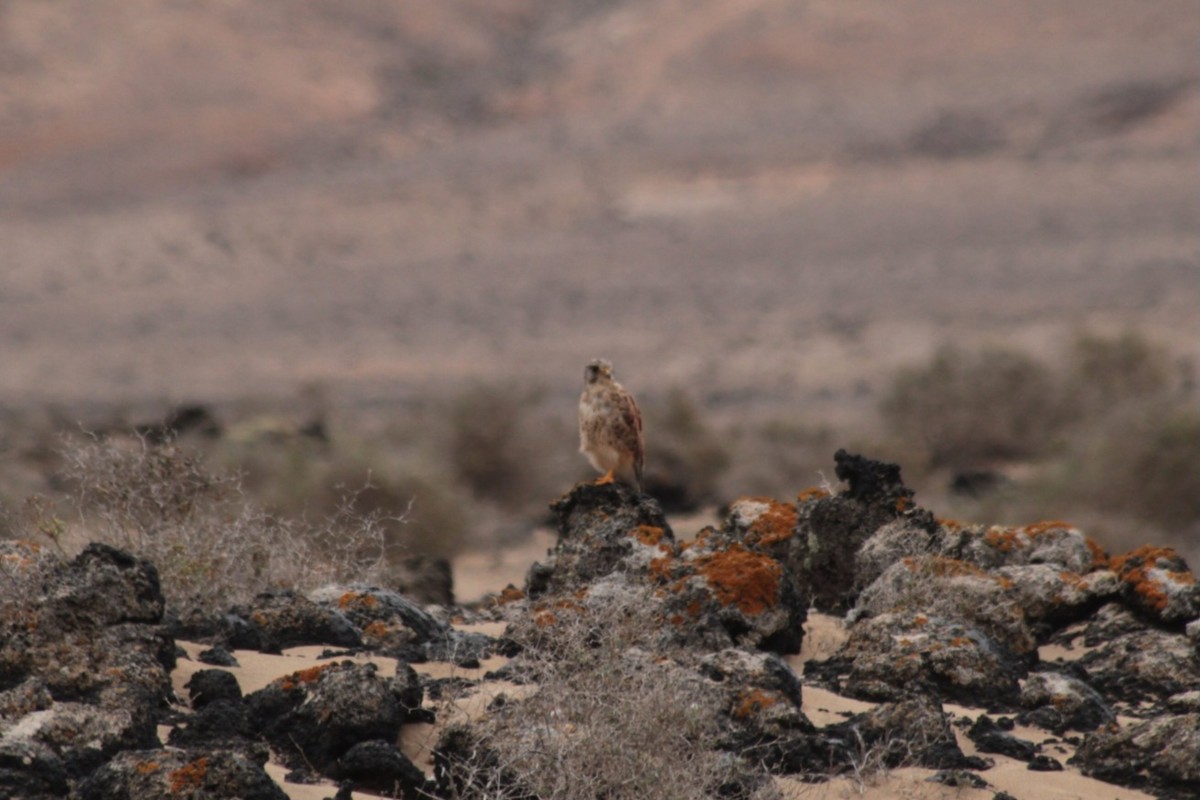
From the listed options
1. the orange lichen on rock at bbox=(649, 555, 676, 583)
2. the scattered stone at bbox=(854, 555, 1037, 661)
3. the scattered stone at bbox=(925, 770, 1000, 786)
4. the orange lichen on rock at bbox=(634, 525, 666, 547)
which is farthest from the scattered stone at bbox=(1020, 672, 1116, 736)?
the orange lichen on rock at bbox=(634, 525, 666, 547)

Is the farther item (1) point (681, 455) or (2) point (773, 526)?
(1) point (681, 455)

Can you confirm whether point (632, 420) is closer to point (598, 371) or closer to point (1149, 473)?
point (598, 371)

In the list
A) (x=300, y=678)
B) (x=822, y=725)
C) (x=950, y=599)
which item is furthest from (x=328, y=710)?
(x=950, y=599)

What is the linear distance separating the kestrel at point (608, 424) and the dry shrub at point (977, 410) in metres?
26.7

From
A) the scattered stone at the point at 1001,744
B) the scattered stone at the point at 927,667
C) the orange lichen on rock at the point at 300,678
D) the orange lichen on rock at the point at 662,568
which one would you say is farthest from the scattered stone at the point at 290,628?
the scattered stone at the point at 1001,744

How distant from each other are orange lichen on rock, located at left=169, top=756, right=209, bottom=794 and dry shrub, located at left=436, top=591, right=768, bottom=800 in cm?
95

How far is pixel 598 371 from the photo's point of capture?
1133 centimetres

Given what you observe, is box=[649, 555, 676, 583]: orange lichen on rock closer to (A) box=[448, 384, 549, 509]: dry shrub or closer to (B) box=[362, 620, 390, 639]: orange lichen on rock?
(B) box=[362, 620, 390, 639]: orange lichen on rock

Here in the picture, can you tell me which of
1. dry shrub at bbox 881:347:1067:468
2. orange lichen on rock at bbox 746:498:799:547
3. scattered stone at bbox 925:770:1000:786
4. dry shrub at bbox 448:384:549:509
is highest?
dry shrub at bbox 881:347:1067:468

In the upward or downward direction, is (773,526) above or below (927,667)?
above

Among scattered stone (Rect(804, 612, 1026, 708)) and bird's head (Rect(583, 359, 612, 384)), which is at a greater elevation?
bird's head (Rect(583, 359, 612, 384))

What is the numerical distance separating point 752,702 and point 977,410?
3211 cm

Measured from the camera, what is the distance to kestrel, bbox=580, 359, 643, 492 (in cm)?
1105

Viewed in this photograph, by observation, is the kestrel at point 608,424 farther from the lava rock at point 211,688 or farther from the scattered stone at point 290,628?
the lava rock at point 211,688
